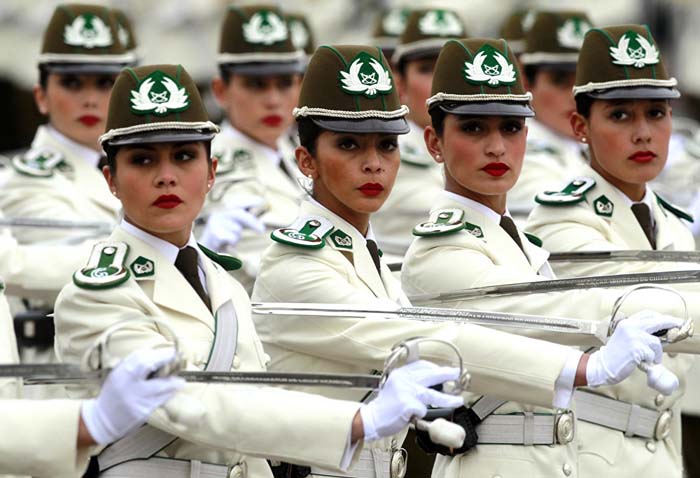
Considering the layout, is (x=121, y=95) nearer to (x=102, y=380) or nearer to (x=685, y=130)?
(x=102, y=380)

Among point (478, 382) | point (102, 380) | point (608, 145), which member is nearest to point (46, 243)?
point (608, 145)

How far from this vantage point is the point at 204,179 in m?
7.24

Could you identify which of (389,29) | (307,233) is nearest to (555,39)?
(389,29)

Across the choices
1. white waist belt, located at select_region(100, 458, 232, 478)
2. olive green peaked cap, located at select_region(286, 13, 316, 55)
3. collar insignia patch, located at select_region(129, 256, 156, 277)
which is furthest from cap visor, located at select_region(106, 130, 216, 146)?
olive green peaked cap, located at select_region(286, 13, 316, 55)

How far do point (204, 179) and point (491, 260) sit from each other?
51.3 inches

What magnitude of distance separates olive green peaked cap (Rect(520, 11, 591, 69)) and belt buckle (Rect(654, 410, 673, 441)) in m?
4.92

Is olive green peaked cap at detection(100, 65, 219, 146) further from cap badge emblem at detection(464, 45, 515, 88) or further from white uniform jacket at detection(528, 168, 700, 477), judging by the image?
white uniform jacket at detection(528, 168, 700, 477)

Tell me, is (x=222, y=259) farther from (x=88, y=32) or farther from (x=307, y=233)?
(x=88, y=32)

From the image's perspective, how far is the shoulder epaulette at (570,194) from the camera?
28.7ft

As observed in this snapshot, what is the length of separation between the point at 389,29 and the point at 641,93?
7.05 metres

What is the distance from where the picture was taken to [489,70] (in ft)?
26.6

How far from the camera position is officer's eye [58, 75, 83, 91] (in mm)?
11773

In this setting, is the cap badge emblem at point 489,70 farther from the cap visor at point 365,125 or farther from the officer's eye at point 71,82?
the officer's eye at point 71,82

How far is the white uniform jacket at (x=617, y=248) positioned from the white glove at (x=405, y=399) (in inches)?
72.9
